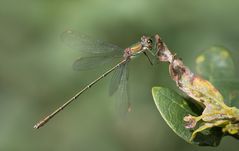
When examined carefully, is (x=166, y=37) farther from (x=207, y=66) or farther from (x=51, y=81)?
(x=207, y=66)

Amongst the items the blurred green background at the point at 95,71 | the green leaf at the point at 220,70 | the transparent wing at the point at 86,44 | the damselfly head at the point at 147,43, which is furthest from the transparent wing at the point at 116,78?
the blurred green background at the point at 95,71

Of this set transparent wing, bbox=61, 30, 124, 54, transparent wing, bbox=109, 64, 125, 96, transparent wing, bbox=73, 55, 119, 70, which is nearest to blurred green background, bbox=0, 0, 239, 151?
transparent wing, bbox=61, 30, 124, 54

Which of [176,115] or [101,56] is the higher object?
[101,56]

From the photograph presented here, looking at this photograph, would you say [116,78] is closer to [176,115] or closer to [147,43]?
[147,43]

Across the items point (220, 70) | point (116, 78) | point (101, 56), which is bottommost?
point (220, 70)

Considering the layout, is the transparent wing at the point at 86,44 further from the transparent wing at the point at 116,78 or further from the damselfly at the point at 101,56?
A: the transparent wing at the point at 116,78

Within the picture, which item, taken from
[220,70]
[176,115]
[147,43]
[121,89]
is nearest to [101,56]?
[121,89]

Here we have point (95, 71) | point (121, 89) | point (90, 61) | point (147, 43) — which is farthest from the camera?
point (95, 71)
